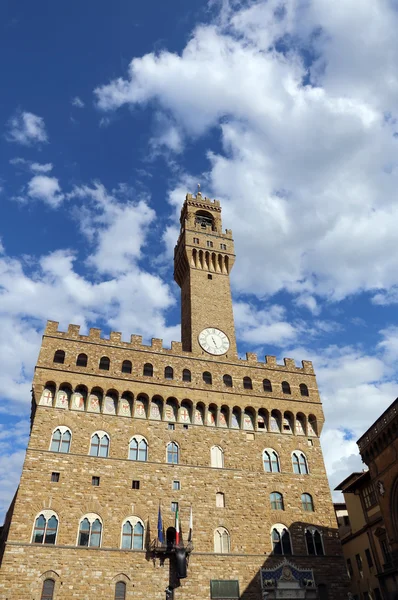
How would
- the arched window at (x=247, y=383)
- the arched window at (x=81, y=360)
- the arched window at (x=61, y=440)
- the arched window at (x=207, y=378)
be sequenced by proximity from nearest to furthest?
the arched window at (x=61, y=440) < the arched window at (x=81, y=360) < the arched window at (x=207, y=378) < the arched window at (x=247, y=383)

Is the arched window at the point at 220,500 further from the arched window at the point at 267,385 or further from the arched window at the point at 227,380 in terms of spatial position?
the arched window at the point at 267,385

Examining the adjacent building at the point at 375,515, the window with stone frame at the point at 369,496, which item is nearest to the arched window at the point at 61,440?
the adjacent building at the point at 375,515

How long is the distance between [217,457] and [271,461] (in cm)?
438

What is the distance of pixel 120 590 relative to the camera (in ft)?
92.8

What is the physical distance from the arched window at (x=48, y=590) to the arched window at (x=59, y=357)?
45.5ft

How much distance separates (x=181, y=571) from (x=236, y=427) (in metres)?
11.2

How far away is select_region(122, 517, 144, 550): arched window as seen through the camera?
29.9 meters

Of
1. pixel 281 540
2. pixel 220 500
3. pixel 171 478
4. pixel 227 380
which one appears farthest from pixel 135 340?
pixel 281 540

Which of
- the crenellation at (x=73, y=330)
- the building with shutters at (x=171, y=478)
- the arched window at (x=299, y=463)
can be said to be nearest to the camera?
the building with shutters at (x=171, y=478)

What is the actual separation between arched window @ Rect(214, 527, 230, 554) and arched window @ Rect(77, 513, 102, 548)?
7791mm

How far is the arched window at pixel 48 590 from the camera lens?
2681 centimetres

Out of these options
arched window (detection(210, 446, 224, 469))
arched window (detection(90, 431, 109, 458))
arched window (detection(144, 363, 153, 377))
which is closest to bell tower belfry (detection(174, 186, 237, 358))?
arched window (detection(144, 363, 153, 377))

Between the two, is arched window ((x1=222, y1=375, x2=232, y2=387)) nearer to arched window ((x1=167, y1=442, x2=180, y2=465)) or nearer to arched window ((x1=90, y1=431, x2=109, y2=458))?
arched window ((x1=167, y1=442, x2=180, y2=465))

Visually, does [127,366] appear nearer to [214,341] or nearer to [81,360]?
[81,360]
